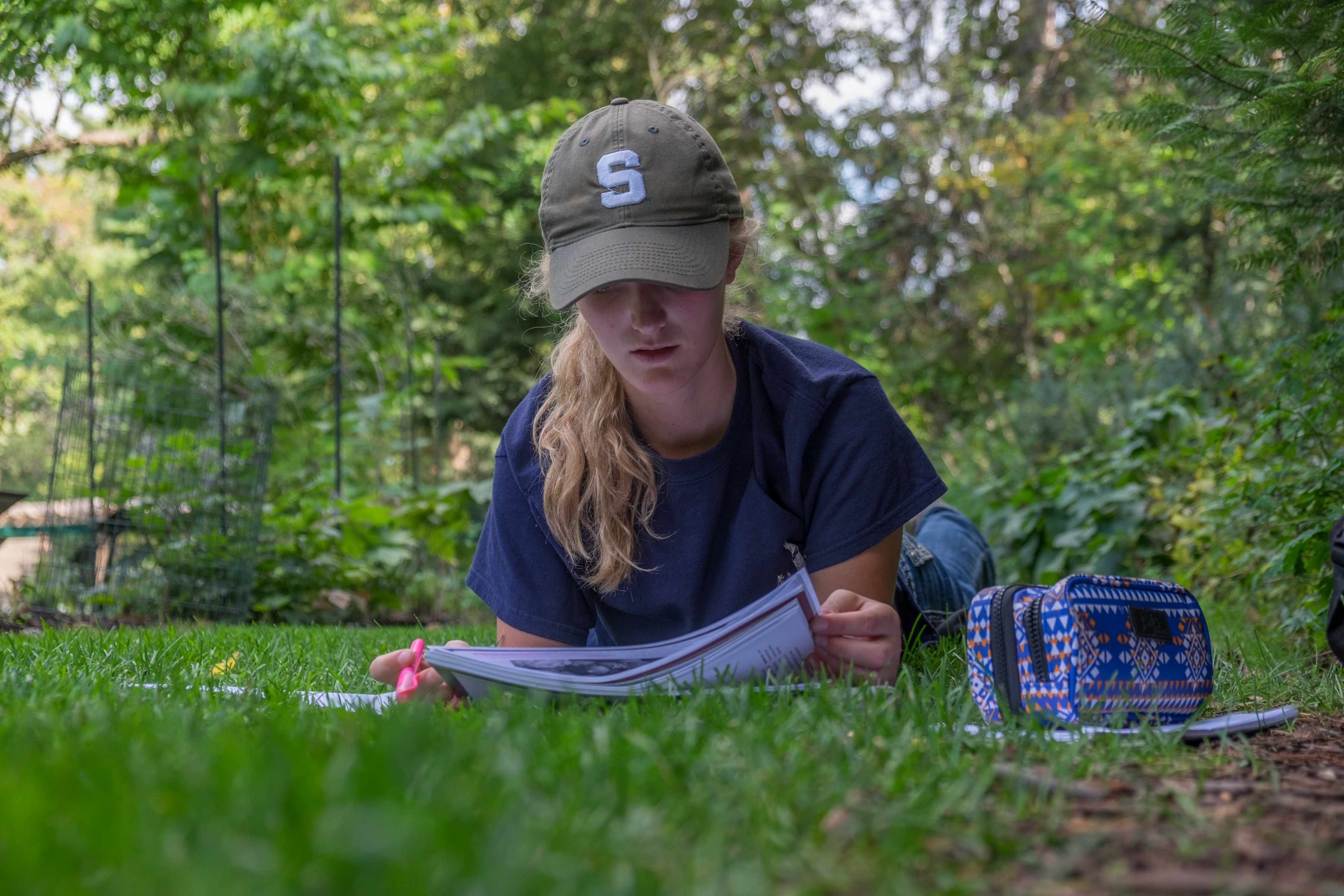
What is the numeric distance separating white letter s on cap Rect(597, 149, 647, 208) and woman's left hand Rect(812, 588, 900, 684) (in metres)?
0.80

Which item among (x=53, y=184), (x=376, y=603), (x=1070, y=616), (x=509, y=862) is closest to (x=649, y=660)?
(x=1070, y=616)

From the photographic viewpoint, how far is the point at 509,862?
733mm

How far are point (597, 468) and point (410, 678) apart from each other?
1.90 feet

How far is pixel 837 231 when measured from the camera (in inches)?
407

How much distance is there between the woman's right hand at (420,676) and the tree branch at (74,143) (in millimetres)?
6516

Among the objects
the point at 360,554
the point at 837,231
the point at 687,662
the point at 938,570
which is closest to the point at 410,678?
the point at 687,662

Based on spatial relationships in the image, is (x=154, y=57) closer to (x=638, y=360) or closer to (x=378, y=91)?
(x=378, y=91)

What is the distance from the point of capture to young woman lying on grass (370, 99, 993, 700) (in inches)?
72.3

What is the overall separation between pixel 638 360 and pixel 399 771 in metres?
1.12

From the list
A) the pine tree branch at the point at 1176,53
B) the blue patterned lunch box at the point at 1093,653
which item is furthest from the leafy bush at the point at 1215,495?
the blue patterned lunch box at the point at 1093,653

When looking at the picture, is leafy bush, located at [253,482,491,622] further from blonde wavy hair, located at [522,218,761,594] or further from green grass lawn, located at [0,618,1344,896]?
green grass lawn, located at [0,618,1344,896]

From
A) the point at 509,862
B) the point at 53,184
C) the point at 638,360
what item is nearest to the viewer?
the point at 509,862

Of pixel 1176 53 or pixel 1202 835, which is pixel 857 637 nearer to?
pixel 1202 835

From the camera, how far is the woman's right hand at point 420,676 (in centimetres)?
174
